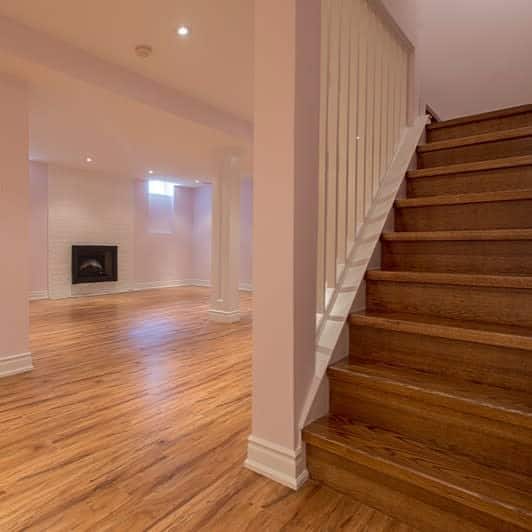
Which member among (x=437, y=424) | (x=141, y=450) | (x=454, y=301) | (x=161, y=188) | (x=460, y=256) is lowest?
(x=141, y=450)

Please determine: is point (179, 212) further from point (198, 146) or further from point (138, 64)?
point (138, 64)

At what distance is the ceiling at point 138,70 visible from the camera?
2328 millimetres

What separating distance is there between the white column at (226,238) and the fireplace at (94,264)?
3409mm

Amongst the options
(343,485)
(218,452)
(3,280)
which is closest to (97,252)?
(3,280)

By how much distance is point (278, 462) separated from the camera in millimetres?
1346

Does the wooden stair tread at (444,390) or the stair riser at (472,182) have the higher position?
the stair riser at (472,182)

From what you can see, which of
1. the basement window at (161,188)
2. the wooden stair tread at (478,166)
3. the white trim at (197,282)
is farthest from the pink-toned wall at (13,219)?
the white trim at (197,282)

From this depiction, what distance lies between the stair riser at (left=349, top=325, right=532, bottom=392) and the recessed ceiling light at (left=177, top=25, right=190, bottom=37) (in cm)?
227

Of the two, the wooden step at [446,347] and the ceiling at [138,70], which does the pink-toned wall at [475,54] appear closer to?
the ceiling at [138,70]

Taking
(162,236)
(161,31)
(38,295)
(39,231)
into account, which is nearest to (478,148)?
(161,31)

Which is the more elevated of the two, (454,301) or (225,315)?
(454,301)

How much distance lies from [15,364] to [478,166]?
321cm

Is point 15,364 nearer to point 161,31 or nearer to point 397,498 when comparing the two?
point 161,31

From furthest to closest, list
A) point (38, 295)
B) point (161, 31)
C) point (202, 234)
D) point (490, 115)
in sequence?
point (202, 234) < point (38, 295) < point (161, 31) < point (490, 115)
